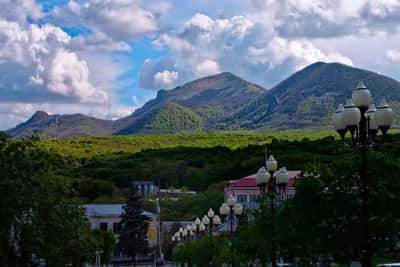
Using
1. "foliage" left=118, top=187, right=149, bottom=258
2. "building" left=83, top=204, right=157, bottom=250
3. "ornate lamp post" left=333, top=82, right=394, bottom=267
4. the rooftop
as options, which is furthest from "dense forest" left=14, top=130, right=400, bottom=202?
"ornate lamp post" left=333, top=82, right=394, bottom=267

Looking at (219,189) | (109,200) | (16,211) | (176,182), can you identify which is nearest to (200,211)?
(219,189)

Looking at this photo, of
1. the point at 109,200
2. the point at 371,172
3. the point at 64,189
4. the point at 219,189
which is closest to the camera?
the point at 371,172

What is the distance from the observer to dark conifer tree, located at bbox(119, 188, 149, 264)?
94.8 meters

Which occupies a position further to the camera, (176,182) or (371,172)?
(176,182)

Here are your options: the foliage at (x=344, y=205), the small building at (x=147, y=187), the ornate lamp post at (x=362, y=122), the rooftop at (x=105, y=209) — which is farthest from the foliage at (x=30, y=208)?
the small building at (x=147, y=187)

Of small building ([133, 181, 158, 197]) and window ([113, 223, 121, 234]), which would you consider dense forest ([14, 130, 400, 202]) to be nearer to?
small building ([133, 181, 158, 197])

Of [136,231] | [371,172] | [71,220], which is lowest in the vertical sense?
[136,231]

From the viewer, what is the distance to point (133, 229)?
9506 centimetres

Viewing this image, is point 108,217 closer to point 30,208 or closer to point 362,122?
point 30,208

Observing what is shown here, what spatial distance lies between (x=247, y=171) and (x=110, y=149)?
7067 cm

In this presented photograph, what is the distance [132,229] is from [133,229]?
147 millimetres

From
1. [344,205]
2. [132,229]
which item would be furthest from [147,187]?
[344,205]

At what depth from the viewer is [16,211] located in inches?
1074

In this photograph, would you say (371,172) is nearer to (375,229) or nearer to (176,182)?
(375,229)
